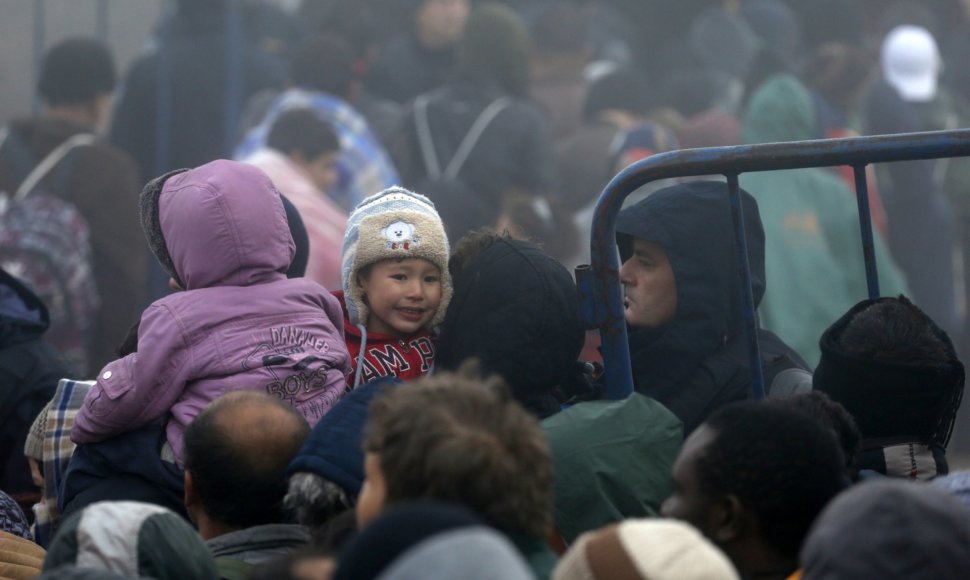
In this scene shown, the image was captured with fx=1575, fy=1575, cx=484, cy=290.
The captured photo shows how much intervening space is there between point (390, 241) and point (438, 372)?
495 mm

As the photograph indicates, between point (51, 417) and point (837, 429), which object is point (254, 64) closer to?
point (51, 417)

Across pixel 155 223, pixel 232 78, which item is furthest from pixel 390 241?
pixel 232 78

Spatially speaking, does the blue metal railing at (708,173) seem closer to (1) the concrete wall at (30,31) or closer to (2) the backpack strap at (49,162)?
(2) the backpack strap at (49,162)

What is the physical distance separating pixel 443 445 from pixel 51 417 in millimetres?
1536

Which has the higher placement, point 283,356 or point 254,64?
point 254,64

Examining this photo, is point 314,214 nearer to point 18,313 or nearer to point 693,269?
point 18,313

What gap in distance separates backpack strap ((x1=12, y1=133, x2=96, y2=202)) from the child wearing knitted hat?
118 inches

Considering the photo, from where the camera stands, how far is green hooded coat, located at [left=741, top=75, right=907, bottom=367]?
6.46 m

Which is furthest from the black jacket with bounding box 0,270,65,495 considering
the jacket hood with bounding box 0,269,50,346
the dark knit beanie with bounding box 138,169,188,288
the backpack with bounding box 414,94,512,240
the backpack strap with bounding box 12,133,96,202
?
the backpack with bounding box 414,94,512,240

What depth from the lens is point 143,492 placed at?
10.9 feet

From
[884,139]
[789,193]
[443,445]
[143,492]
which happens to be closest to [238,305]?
[143,492]

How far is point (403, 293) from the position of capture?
11.9 feet

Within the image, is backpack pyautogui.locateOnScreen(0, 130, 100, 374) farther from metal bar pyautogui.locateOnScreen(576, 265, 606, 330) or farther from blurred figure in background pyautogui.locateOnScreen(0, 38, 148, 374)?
metal bar pyautogui.locateOnScreen(576, 265, 606, 330)

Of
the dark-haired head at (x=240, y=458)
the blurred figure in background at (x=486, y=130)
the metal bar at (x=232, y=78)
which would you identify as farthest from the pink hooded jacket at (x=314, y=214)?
the dark-haired head at (x=240, y=458)
